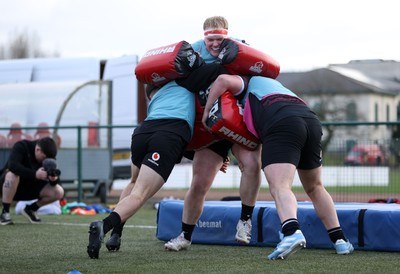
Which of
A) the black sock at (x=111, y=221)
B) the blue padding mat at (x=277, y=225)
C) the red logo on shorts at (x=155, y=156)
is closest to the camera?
the black sock at (x=111, y=221)

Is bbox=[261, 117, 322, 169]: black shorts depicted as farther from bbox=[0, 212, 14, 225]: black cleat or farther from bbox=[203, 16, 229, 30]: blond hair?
bbox=[0, 212, 14, 225]: black cleat

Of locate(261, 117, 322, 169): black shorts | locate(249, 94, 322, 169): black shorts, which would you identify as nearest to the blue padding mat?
locate(249, 94, 322, 169): black shorts

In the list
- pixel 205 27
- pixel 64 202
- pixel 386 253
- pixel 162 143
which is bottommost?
pixel 64 202

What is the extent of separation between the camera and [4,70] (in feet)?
61.3

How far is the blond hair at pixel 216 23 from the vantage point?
6.68 metres

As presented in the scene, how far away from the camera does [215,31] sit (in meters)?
6.68

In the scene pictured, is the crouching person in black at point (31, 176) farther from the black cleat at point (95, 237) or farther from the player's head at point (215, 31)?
the black cleat at point (95, 237)

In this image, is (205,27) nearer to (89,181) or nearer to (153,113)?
(153,113)

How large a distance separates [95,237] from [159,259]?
0.53m

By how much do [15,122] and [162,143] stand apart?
455 inches

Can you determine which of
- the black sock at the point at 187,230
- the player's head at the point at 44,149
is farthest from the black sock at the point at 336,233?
the player's head at the point at 44,149

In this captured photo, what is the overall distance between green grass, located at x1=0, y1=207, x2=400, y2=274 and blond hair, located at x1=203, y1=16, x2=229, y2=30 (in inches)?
66.6

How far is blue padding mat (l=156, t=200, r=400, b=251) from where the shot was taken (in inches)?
272

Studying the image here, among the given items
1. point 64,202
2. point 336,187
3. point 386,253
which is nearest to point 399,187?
point 336,187
